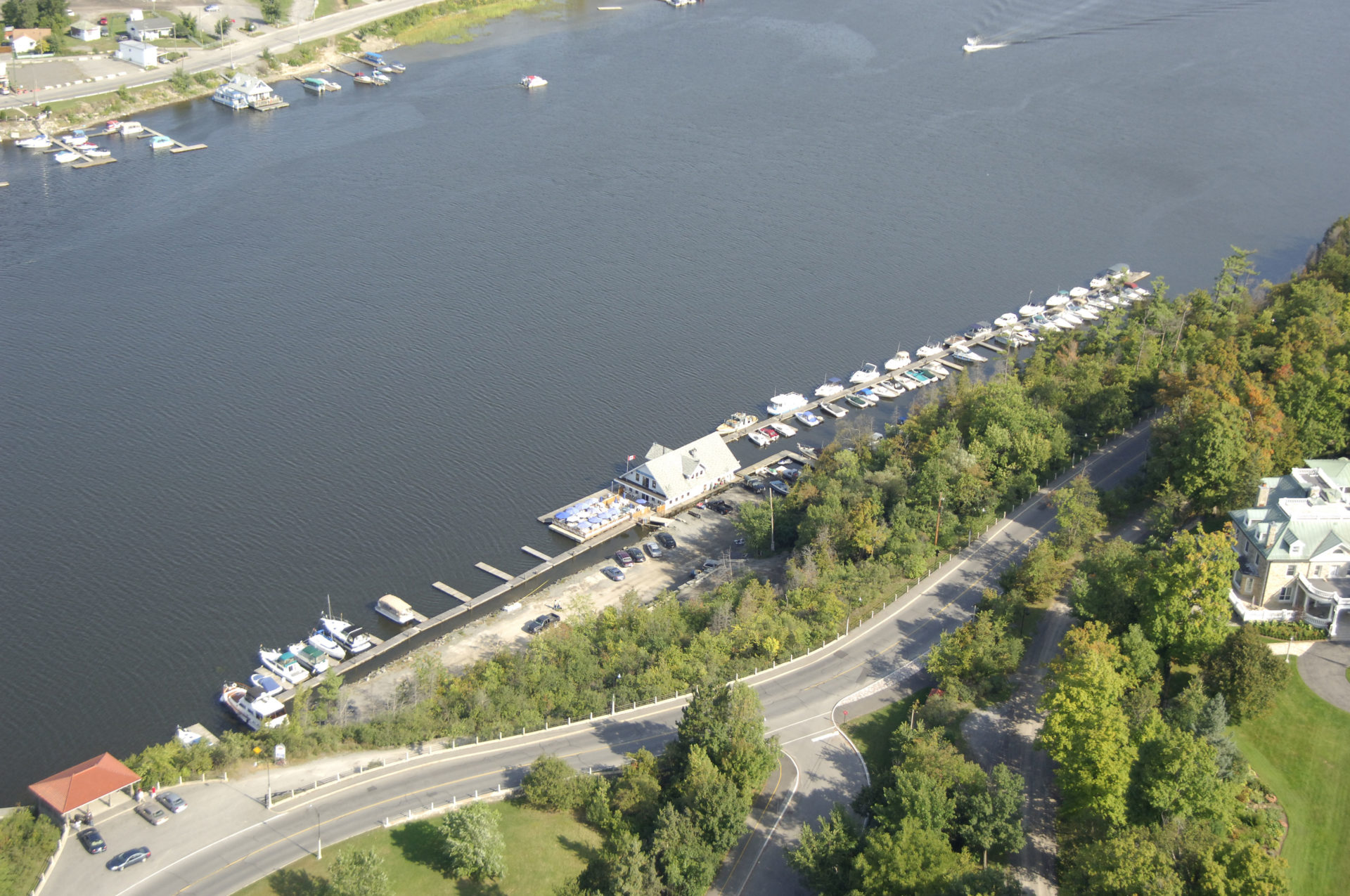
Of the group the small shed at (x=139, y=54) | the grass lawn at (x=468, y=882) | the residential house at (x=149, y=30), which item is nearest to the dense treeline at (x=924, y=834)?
the grass lawn at (x=468, y=882)

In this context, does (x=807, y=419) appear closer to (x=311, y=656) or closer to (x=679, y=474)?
(x=679, y=474)

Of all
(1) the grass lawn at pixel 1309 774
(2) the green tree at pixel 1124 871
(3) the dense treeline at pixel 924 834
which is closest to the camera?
(2) the green tree at pixel 1124 871

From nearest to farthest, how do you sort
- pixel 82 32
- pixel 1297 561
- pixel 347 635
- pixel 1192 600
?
pixel 1192 600 < pixel 1297 561 < pixel 347 635 < pixel 82 32

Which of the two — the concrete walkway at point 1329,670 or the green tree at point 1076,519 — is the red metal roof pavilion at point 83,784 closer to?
the green tree at point 1076,519

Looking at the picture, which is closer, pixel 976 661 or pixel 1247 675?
pixel 1247 675

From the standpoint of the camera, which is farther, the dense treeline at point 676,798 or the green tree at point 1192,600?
the green tree at point 1192,600

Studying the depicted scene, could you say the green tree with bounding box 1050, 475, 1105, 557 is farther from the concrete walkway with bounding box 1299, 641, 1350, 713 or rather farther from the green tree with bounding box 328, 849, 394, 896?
the green tree with bounding box 328, 849, 394, 896

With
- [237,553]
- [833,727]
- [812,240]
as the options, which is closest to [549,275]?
[812,240]

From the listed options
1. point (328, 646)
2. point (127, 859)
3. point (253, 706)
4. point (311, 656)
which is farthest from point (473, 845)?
point (328, 646)
